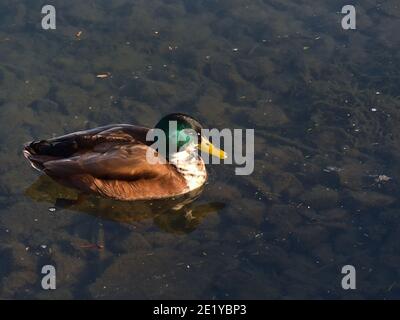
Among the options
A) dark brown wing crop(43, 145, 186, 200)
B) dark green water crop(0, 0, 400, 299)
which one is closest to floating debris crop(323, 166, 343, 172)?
dark green water crop(0, 0, 400, 299)

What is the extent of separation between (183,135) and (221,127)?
98 centimetres

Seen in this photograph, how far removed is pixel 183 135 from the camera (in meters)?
10.1

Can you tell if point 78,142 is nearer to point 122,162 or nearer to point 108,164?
point 108,164

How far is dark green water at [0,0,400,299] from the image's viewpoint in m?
8.75

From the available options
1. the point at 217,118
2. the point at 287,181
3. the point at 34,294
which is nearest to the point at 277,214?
the point at 287,181

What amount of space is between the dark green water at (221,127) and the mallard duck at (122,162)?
25 cm

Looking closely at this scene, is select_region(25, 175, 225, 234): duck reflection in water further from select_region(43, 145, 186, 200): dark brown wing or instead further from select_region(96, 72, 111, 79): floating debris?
select_region(96, 72, 111, 79): floating debris

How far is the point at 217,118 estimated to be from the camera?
36.5 ft

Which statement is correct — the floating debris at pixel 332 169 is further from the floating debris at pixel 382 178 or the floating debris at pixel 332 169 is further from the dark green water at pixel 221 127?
the floating debris at pixel 382 178

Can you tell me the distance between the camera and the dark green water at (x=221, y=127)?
8.75 metres

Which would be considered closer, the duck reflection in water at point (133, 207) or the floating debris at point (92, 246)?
the floating debris at point (92, 246)

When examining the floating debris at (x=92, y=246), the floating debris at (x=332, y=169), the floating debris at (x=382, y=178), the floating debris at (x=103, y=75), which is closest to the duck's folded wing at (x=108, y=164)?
the floating debris at (x=92, y=246)

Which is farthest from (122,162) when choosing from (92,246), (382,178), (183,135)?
(382,178)

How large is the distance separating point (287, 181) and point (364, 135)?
1.45 m
